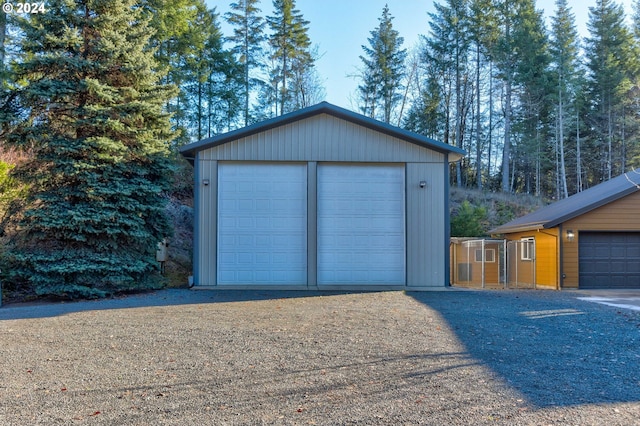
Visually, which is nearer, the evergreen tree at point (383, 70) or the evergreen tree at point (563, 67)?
the evergreen tree at point (563, 67)

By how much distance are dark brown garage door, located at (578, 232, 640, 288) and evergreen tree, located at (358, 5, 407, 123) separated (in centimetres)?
1622

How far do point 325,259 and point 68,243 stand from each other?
6186mm

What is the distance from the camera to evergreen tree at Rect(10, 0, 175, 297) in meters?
10.0

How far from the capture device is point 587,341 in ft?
19.0

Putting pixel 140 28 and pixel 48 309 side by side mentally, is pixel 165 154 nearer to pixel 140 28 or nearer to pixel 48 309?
pixel 140 28

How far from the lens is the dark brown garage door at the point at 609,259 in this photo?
45.0 ft

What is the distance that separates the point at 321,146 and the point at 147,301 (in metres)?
5.81

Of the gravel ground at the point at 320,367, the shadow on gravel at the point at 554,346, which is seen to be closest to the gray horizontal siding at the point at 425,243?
the shadow on gravel at the point at 554,346

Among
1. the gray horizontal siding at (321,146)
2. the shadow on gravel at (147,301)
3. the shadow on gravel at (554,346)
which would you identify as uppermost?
the gray horizontal siding at (321,146)

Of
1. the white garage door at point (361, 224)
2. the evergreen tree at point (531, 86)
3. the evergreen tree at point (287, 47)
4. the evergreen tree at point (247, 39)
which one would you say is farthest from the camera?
the evergreen tree at point (287, 47)

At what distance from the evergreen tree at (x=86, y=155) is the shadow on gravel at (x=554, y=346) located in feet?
23.5

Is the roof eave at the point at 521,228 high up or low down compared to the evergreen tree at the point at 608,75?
down

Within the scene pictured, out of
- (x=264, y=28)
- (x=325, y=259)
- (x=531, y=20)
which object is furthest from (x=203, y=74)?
(x=531, y=20)

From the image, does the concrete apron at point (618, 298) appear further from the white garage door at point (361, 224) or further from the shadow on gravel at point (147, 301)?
the shadow on gravel at point (147, 301)
